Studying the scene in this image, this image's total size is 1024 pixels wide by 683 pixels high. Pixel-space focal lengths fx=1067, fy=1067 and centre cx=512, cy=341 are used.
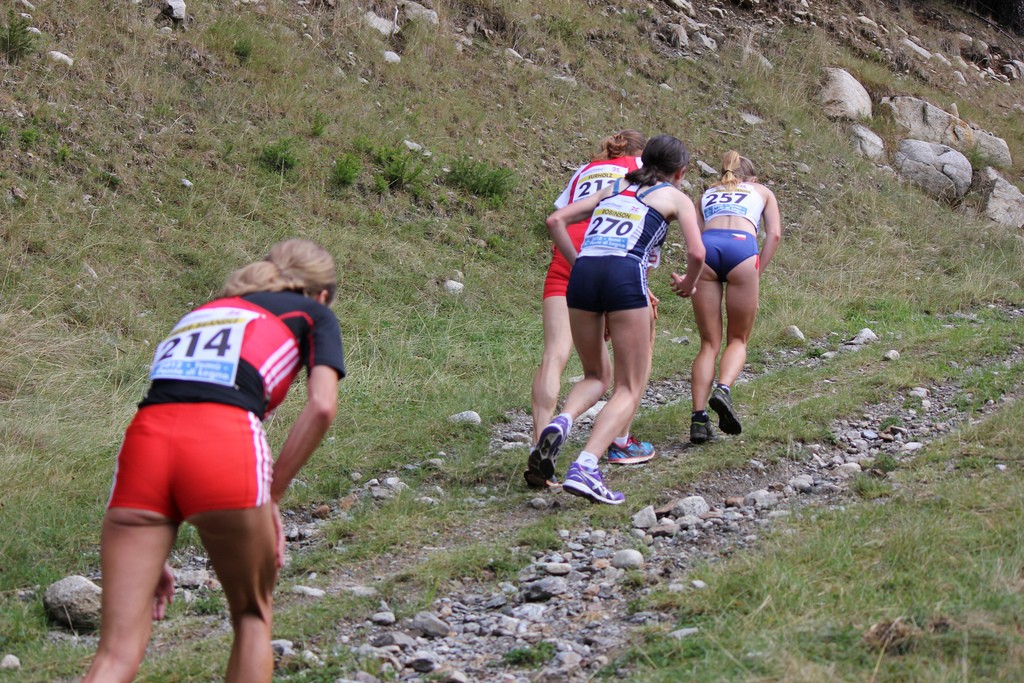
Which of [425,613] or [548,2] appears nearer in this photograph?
[425,613]

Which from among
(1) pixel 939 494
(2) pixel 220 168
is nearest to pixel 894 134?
(2) pixel 220 168

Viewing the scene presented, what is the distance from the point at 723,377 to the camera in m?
6.52

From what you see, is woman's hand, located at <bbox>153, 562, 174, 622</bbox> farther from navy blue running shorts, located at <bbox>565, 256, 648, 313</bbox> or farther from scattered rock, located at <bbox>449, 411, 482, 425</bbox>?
scattered rock, located at <bbox>449, 411, 482, 425</bbox>

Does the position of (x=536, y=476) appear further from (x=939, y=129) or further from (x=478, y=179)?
(x=939, y=129)

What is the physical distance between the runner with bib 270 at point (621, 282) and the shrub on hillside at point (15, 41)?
6487 millimetres

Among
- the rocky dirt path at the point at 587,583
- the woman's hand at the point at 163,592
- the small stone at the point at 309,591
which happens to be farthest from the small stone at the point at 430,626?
the woman's hand at the point at 163,592

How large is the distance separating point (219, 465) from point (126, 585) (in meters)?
0.40

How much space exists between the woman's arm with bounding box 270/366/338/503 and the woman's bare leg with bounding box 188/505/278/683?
12 centimetres

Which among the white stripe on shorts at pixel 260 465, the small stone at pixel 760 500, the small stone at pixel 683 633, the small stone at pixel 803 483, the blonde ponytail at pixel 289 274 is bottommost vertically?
the small stone at pixel 803 483

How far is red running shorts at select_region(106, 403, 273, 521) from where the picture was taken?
9.08 feet

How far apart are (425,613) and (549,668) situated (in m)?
0.67

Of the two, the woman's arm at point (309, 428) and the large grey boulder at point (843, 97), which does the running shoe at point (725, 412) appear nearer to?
the woman's arm at point (309, 428)

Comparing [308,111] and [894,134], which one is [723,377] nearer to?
[308,111]

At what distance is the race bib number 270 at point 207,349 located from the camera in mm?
2883
